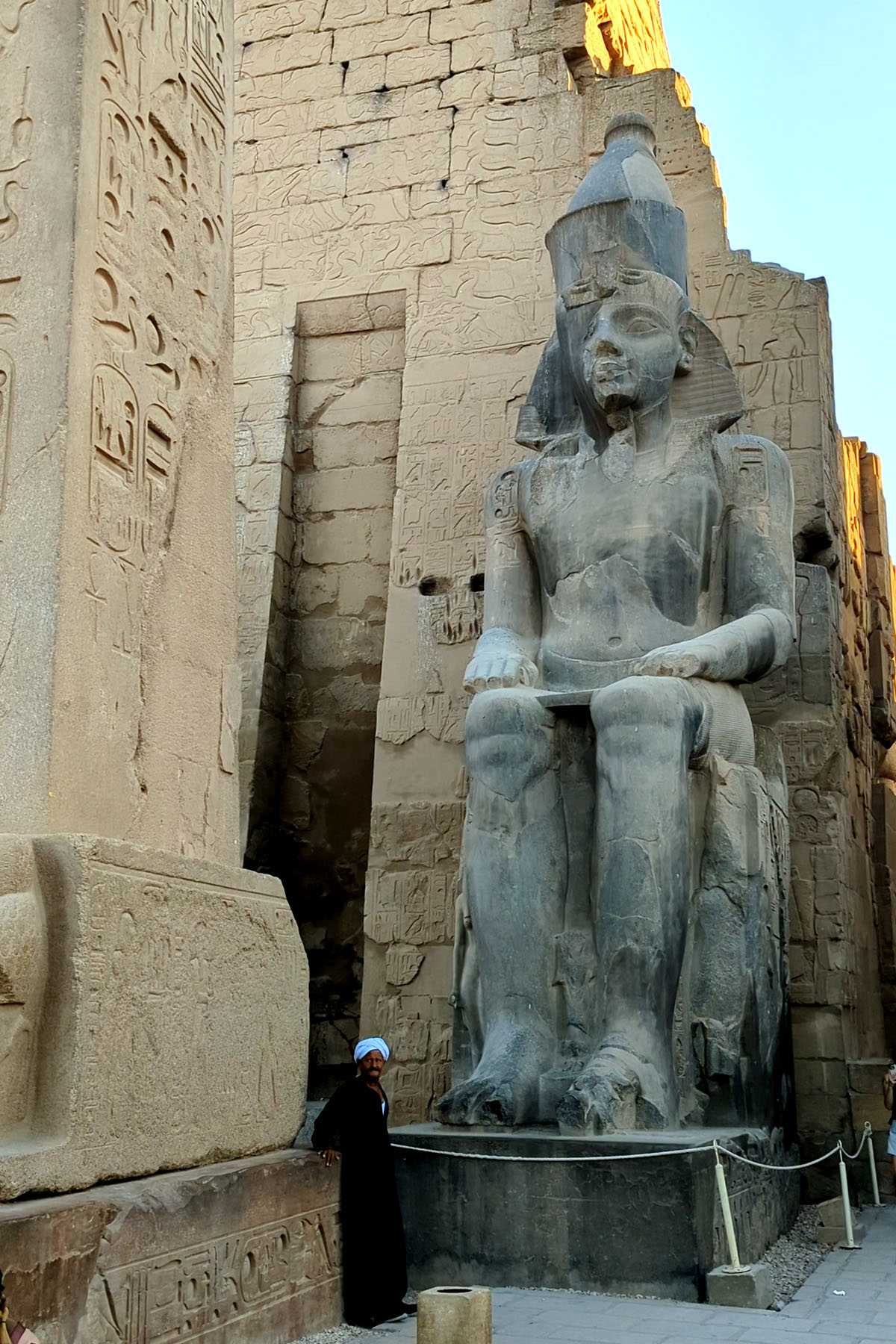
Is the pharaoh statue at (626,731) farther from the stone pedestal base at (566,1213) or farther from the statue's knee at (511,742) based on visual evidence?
the stone pedestal base at (566,1213)

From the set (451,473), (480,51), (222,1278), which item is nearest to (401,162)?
(480,51)

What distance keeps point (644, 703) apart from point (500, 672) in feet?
1.90

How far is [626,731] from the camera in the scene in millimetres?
4355

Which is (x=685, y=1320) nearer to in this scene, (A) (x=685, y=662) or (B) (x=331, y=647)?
(A) (x=685, y=662)

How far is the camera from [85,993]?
264 centimetres

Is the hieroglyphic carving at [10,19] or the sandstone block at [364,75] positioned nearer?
the hieroglyphic carving at [10,19]

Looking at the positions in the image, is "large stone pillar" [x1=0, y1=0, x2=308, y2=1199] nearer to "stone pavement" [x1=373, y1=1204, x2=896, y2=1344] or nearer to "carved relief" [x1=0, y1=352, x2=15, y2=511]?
"carved relief" [x1=0, y1=352, x2=15, y2=511]

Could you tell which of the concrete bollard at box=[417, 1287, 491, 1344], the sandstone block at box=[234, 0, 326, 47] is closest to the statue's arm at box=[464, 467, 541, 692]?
the concrete bollard at box=[417, 1287, 491, 1344]

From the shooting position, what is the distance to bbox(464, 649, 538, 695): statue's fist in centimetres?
476

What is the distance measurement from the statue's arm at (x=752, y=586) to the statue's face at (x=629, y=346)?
362 mm

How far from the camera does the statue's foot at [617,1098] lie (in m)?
3.84

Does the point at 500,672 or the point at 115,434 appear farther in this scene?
the point at 500,672

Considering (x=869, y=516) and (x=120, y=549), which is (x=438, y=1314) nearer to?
(x=120, y=549)

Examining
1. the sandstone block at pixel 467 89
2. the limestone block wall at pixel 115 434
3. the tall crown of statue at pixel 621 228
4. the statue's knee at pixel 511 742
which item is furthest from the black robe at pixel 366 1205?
the sandstone block at pixel 467 89
